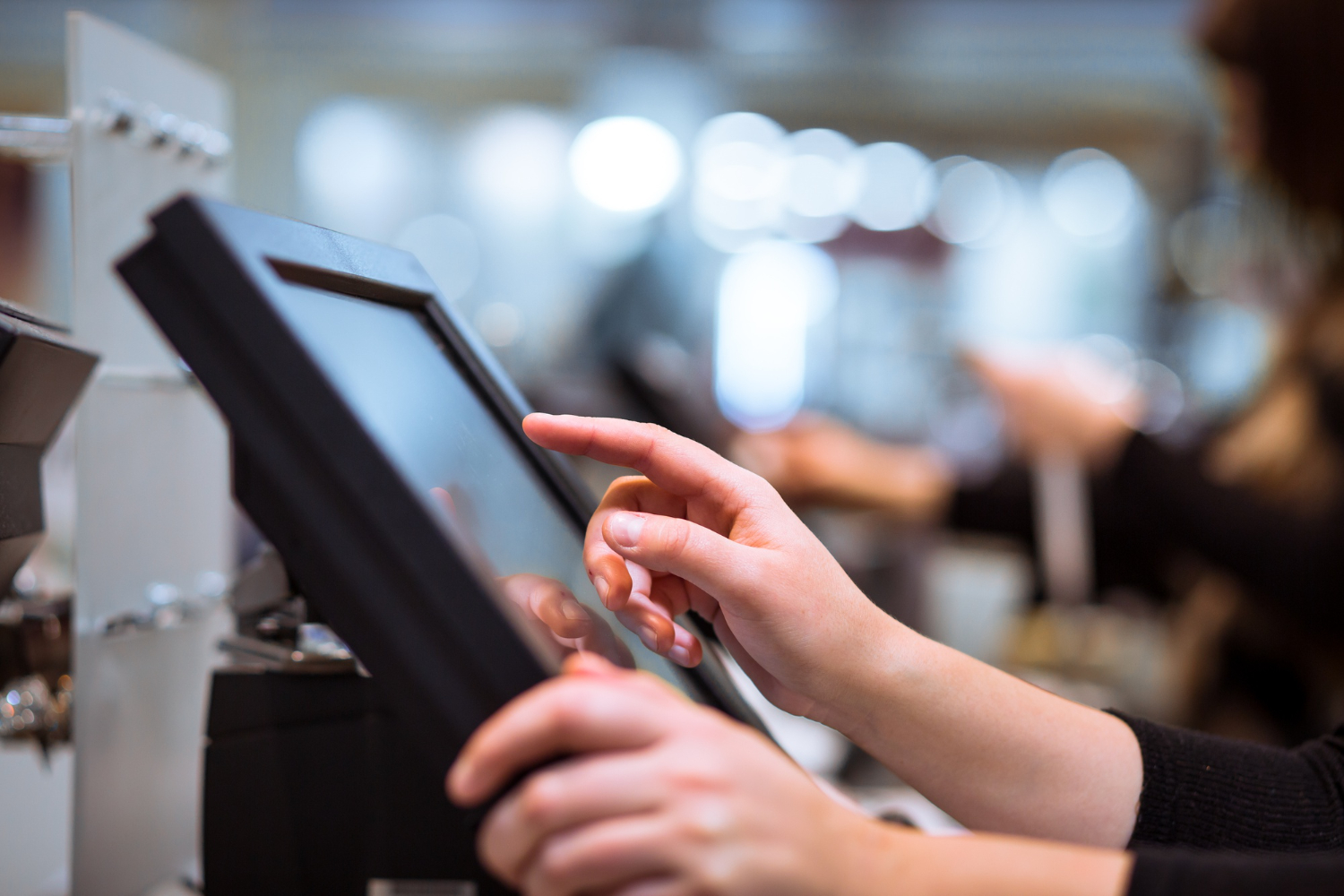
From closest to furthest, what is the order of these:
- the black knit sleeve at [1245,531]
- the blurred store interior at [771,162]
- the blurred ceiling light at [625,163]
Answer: the black knit sleeve at [1245,531], the blurred store interior at [771,162], the blurred ceiling light at [625,163]

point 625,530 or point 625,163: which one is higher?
point 625,163

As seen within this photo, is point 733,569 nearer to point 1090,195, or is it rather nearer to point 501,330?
point 501,330

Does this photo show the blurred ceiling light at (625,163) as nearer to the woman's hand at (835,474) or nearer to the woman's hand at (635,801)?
the woman's hand at (835,474)

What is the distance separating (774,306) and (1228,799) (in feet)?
13.8

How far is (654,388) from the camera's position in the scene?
121 cm

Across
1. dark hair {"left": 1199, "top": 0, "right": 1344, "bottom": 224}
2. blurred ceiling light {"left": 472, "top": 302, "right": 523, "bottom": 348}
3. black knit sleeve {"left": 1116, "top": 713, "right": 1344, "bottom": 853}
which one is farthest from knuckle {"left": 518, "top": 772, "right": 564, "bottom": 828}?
blurred ceiling light {"left": 472, "top": 302, "right": 523, "bottom": 348}

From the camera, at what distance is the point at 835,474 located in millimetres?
1536

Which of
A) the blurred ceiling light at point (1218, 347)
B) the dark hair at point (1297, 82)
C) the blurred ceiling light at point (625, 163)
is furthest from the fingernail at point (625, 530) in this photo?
the blurred ceiling light at point (625, 163)

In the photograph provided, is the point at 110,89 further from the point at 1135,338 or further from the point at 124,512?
the point at 1135,338

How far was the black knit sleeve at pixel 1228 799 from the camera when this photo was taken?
511mm

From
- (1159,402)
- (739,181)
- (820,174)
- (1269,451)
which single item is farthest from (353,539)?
(820,174)

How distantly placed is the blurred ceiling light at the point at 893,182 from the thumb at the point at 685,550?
175 inches

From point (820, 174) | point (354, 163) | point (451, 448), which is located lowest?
point (451, 448)

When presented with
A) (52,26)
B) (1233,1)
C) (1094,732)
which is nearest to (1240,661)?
(1233,1)
